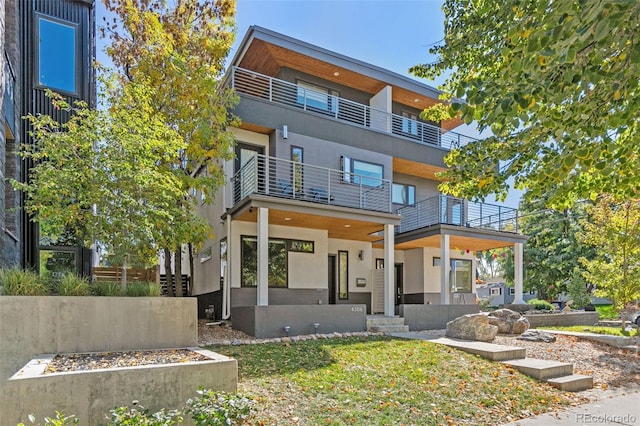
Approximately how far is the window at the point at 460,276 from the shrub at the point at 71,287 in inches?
588

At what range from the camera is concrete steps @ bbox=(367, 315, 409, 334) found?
1229 centimetres

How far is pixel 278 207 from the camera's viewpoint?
11.9 meters

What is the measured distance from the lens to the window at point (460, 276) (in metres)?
18.5

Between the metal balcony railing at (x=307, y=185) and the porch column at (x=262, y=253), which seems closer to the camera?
the porch column at (x=262, y=253)

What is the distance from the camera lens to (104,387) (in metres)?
4.42

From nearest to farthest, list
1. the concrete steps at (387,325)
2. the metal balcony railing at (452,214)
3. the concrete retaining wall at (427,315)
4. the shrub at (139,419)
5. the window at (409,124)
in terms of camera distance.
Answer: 1. the shrub at (139,419)
2. the concrete steps at (387,325)
3. the concrete retaining wall at (427,315)
4. the metal balcony railing at (452,214)
5. the window at (409,124)

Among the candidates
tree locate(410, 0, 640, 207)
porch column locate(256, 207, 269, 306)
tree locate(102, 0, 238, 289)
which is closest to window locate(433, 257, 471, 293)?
porch column locate(256, 207, 269, 306)

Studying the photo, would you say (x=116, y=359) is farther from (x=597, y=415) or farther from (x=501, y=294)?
(x=501, y=294)

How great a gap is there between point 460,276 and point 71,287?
54.2 feet

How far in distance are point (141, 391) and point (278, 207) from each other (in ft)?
25.2

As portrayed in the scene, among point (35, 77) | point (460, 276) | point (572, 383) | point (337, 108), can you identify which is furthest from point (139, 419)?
point (460, 276)

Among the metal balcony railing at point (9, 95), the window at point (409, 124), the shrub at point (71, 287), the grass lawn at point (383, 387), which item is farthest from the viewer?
the window at point (409, 124)

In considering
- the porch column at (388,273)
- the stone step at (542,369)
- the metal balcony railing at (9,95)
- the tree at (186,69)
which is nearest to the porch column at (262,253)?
the tree at (186,69)

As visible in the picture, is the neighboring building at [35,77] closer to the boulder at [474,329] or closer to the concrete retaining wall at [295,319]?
the concrete retaining wall at [295,319]
